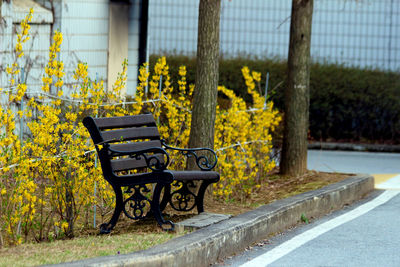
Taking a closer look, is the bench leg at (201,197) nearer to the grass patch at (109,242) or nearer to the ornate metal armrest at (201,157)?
the grass patch at (109,242)

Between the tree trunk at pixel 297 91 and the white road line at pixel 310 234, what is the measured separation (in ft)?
3.97

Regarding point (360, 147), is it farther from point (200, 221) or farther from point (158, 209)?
point (158, 209)

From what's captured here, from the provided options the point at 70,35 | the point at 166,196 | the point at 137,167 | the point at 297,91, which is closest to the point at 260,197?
the point at 297,91

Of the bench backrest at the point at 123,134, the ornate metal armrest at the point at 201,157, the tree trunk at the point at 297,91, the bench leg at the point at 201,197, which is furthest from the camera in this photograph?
the tree trunk at the point at 297,91

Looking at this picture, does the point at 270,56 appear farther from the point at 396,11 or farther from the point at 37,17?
the point at 37,17

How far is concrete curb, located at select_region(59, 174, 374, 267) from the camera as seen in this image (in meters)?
5.57

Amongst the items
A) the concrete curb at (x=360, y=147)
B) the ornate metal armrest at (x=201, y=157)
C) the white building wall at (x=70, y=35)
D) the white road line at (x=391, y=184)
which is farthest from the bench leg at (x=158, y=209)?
the concrete curb at (x=360, y=147)

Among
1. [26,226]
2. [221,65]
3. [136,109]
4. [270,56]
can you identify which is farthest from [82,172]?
[270,56]

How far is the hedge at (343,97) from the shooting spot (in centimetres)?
1770

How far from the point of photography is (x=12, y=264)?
210 inches

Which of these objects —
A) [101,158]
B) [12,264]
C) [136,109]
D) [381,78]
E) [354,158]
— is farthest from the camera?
[381,78]

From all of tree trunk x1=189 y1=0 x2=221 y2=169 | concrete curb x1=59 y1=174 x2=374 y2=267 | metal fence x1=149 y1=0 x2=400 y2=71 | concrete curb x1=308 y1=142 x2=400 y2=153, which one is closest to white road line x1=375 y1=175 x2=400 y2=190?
concrete curb x1=59 y1=174 x2=374 y2=267

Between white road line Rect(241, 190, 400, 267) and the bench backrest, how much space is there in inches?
57.4

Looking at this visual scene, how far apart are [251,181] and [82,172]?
3081 millimetres
